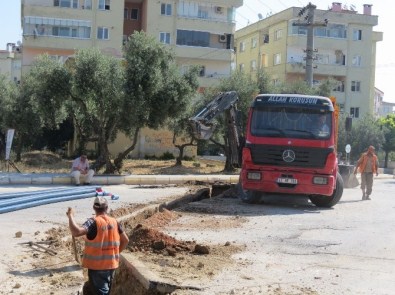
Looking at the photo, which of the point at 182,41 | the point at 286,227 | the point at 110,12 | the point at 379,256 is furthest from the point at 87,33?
the point at 379,256

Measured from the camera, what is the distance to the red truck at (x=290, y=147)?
1579cm

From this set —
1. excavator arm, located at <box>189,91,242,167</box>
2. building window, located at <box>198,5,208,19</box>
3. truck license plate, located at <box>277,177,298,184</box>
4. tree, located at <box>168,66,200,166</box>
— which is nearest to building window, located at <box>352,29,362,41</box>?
building window, located at <box>198,5,208,19</box>

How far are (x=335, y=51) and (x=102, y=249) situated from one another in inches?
2331

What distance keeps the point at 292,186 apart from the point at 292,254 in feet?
20.8

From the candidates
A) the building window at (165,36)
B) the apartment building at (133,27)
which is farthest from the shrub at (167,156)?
the building window at (165,36)

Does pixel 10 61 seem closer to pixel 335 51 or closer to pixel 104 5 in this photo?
pixel 104 5

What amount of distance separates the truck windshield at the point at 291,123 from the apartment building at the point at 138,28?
3071cm

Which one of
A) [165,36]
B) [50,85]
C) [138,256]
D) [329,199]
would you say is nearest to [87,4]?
[165,36]

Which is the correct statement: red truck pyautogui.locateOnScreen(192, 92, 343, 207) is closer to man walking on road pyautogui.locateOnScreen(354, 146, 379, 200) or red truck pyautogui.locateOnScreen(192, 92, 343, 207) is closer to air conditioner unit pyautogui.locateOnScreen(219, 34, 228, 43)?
man walking on road pyautogui.locateOnScreen(354, 146, 379, 200)

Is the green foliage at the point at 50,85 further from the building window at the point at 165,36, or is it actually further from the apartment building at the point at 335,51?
the apartment building at the point at 335,51

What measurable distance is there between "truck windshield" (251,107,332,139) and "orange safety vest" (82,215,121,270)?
10187mm

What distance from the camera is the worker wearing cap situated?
6145 millimetres

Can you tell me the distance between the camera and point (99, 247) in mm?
6145

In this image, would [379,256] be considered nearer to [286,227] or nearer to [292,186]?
[286,227]
